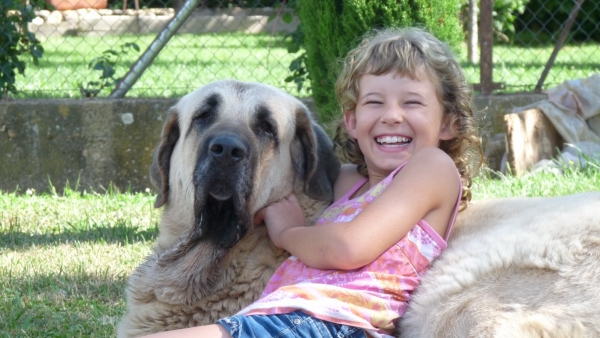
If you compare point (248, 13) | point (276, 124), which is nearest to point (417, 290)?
point (276, 124)

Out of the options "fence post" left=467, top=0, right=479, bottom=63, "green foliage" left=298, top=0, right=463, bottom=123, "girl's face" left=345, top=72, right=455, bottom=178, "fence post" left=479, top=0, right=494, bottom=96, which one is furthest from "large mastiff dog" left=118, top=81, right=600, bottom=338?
"fence post" left=467, top=0, right=479, bottom=63

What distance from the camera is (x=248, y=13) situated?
9.09m

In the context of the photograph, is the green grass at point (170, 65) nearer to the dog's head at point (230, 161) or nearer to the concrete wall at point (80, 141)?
the concrete wall at point (80, 141)

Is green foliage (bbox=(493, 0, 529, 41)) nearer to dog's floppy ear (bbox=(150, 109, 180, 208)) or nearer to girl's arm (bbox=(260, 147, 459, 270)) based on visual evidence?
dog's floppy ear (bbox=(150, 109, 180, 208))

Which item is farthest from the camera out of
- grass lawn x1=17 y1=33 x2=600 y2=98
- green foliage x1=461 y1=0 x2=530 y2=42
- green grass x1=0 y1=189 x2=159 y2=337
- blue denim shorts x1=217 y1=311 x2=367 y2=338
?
green foliage x1=461 y1=0 x2=530 y2=42

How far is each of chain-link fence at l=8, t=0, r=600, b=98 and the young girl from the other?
408 cm

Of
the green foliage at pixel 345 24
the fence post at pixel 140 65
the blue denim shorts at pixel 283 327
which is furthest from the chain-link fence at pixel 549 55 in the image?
the blue denim shorts at pixel 283 327

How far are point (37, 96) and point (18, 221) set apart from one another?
6.46 ft

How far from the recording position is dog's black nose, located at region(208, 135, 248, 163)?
2828mm

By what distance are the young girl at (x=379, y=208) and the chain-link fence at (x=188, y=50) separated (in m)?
4.08

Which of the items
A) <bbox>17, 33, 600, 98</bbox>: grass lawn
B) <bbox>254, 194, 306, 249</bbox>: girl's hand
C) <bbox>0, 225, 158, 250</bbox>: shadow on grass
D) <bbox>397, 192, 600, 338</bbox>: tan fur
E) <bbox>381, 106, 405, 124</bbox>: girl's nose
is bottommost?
<bbox>17, 33, 600, 98</bbox>: grass lawn

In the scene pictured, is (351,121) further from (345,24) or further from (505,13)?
(505,13)

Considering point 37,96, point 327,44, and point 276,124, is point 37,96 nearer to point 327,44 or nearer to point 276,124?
point 327,44

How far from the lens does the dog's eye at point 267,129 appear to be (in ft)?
10.2
